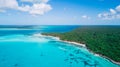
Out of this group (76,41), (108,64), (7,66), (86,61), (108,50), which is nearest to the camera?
(7,66)

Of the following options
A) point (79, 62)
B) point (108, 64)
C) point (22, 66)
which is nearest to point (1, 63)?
point (22, 66)

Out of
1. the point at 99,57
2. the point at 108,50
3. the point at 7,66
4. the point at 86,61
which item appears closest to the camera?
the point at 7,66

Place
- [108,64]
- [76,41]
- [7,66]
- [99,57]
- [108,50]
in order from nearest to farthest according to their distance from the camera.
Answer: [7,66], [108,64], [99,57], [108,50], [76,41]

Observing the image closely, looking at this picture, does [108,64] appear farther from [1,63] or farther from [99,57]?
[1,63]

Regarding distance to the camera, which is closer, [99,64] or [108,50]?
[99,64]

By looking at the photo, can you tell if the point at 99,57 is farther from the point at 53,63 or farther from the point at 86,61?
the point at 53,63

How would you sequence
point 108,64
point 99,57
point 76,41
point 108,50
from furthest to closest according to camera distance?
point 76,41 < point 108,50 < point 99,57 < point 108,64

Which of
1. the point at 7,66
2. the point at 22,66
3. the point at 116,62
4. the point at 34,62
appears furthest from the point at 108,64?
the point at 7,66

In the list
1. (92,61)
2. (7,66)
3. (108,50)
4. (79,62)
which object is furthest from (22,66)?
(108,50)

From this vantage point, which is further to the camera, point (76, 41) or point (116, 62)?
point (76, 41)
